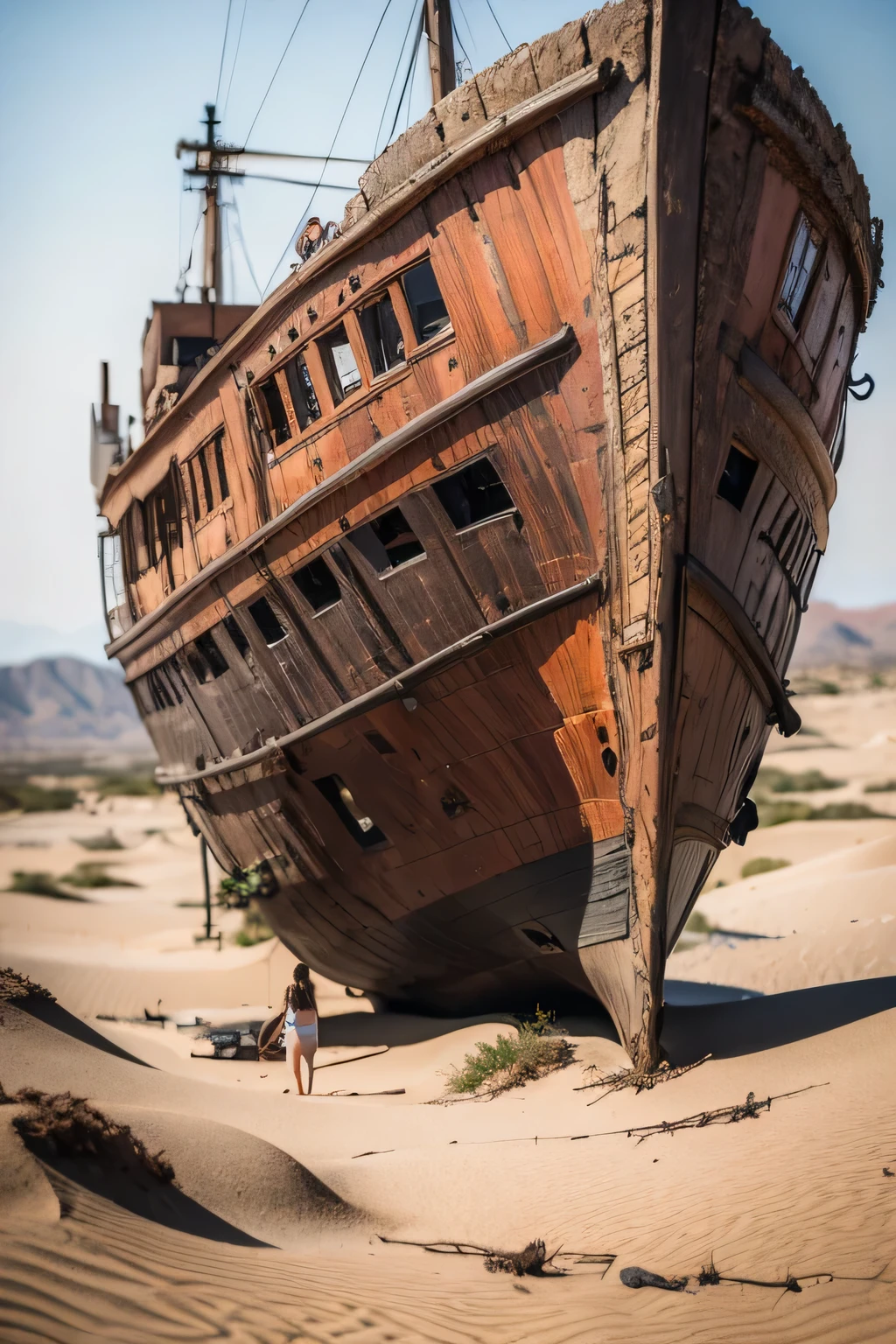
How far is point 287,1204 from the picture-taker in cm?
489

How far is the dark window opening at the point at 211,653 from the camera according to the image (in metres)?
9.32

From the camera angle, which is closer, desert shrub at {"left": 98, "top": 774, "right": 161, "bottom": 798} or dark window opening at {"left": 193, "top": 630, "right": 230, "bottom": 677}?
dark window opening at {"left": 193, "top": 630, "right": 230, "bottom": 677}

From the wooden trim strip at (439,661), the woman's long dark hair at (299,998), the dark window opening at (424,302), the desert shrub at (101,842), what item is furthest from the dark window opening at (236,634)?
the desert shrub at (101,842)

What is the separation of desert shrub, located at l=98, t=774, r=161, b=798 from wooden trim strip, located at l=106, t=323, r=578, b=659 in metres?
47.5

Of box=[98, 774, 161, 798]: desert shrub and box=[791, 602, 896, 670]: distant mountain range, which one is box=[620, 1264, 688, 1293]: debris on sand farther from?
box=[791, 602, 896, 670]: distant mountain range

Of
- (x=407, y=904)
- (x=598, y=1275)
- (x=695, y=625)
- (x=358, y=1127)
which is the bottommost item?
(x=598, y=1275)

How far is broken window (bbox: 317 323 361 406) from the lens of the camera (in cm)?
729

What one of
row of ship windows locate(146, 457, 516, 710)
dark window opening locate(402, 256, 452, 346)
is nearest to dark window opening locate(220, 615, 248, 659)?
row of ship windows locate(146, 457, 516, 710)

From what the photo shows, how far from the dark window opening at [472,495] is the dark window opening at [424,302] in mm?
929

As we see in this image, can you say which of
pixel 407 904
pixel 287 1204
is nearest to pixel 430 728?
pixel 407 904

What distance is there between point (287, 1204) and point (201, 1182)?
0.43 m

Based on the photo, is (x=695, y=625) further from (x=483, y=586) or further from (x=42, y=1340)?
(x=42, y=1340)

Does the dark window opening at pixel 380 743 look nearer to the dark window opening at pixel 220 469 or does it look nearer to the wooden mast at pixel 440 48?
the dark window opening at pixel 220 469

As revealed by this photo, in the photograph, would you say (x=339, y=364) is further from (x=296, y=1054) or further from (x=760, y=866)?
(x=760, y=866)
